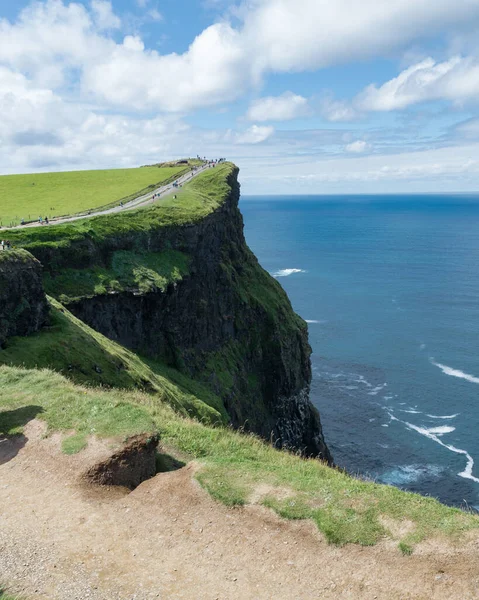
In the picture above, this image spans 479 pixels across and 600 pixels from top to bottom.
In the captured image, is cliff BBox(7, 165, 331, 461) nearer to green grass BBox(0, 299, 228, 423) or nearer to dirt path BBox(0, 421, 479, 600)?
green grass BBox(0, 299, 228, 423)

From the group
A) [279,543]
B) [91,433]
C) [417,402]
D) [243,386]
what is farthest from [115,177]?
[279,543]

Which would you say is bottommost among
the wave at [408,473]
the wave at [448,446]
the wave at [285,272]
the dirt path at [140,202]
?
the wave at [408,473]

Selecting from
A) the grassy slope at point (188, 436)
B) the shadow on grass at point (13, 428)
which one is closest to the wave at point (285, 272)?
the grassy slope at point (188, 436)

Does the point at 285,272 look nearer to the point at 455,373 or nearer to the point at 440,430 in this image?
the point at 455,373

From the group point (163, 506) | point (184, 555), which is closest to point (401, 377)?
point (163, 506)

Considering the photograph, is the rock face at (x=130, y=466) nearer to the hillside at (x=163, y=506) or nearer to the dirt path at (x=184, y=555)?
the hillside at (x=163, y=506)

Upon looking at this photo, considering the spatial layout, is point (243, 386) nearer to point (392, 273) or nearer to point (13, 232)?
point (13, 232)
